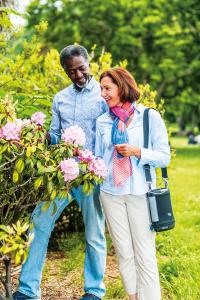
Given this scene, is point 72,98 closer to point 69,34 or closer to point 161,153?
point 161,153

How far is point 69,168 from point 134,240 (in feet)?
2.95

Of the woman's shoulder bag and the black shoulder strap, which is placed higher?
the black shoulder strap

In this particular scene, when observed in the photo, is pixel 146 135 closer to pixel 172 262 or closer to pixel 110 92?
pixel 110 92

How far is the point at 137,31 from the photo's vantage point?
77.2ft

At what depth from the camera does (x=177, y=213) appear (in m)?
9.20

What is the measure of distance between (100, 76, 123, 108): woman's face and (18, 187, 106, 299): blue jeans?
2.38ft

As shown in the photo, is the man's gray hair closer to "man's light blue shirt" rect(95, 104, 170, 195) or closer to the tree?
"man's light blue shirt" rect(95, 104, 170, 195)

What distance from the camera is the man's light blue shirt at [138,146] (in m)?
3.78

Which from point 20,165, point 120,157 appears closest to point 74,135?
point 20,165

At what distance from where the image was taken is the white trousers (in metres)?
3.85

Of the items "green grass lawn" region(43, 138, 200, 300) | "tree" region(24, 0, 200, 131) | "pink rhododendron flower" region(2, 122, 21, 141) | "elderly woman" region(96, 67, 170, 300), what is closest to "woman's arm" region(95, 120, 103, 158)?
"elderly woman" region(96, 67, 170, 300)

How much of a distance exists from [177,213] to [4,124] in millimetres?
6211

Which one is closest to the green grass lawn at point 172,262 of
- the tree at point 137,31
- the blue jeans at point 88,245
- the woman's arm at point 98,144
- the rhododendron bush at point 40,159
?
the blue jeans at point 88,245

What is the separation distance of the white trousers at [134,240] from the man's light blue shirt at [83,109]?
50 cm
